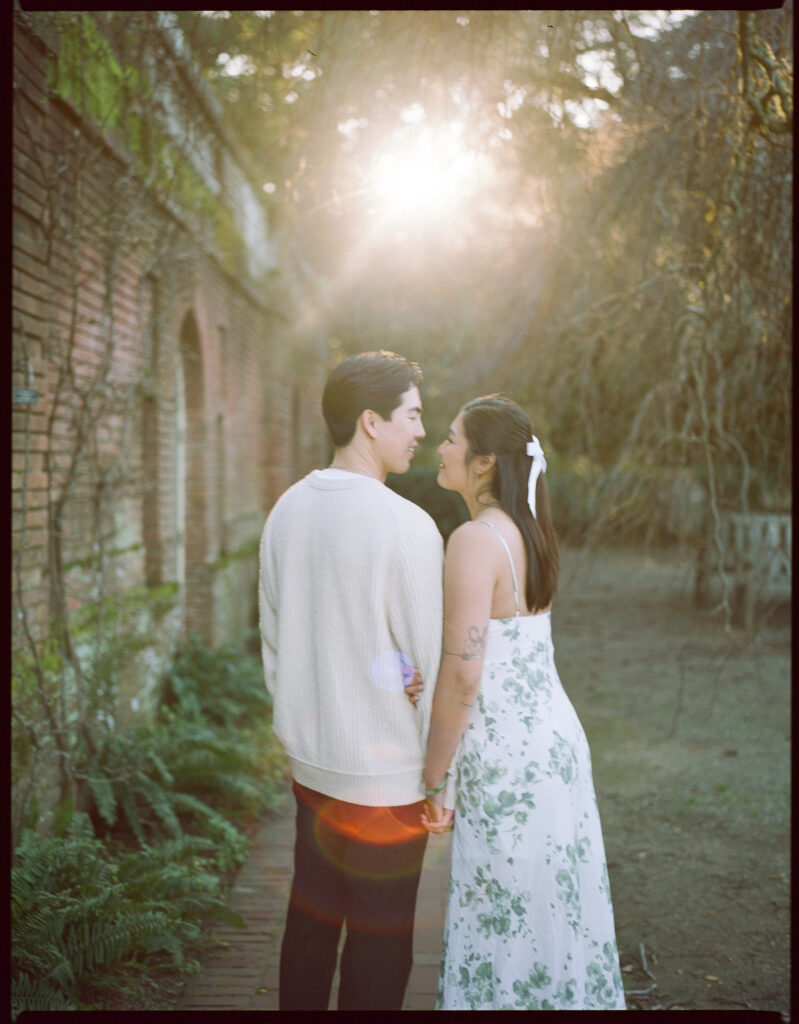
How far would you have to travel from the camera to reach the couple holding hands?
7.75ft

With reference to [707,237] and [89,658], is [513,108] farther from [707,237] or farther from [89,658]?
[89,658]

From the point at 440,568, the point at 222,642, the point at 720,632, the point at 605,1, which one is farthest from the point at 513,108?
the point at 720,632

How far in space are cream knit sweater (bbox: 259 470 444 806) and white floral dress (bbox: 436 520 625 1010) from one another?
0.24m

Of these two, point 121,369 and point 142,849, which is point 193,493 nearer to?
point 121,369

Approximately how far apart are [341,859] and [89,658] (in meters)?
2.98

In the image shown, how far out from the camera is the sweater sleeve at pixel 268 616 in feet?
8.40

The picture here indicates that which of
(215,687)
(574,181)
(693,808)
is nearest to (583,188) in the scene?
(574,181)

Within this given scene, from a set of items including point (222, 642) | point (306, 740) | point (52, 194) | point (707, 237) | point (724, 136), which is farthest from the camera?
point (222, 642)

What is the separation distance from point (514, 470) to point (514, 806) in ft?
3.14

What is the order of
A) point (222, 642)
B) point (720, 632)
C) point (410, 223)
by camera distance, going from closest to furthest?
point (410, 223) < point (222, 642) < point (720, 632)

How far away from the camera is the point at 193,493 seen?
343 inches

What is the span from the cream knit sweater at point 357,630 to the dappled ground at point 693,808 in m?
1.79

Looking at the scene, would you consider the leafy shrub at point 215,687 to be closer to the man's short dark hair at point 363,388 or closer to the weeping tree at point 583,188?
the weeping tree at point 583,188

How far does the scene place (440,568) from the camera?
2.37 metres
